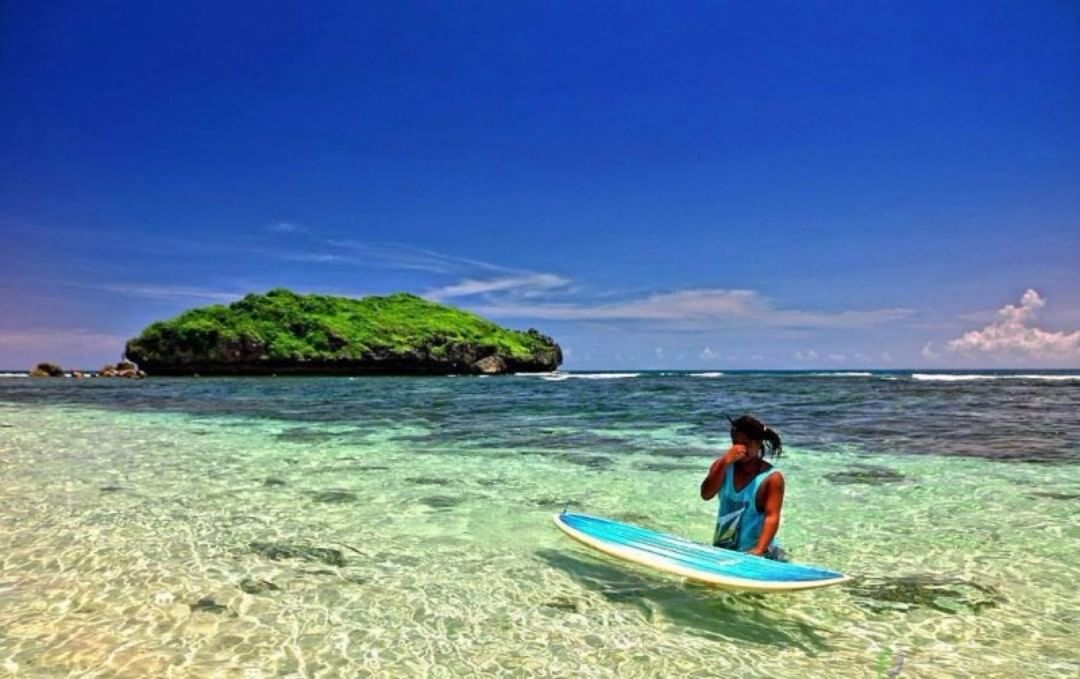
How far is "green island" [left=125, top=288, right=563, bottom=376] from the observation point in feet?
327

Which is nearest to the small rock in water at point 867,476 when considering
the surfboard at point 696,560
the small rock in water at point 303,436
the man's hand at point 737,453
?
the surfboard at point 696,560

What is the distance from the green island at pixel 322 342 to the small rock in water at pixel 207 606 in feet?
331

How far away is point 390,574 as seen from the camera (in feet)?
23.6

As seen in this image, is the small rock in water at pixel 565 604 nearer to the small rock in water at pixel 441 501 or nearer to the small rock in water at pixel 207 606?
the small rock in water at pixel 207 606

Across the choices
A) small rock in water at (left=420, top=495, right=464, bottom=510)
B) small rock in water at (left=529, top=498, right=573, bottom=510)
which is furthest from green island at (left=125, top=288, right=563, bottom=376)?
small rock in water at (left=529, top=498, right=573, bottom=510)

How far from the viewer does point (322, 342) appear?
10481 cm

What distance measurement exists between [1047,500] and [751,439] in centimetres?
773

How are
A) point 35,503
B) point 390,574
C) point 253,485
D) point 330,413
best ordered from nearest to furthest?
point 390,574 → point 35,503 → point 253,485 → point 330,413

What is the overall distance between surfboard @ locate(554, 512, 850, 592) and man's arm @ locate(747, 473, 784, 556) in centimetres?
20

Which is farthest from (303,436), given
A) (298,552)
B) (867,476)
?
(867,476)

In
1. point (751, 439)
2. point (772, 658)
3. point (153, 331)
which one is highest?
point (153, 331)

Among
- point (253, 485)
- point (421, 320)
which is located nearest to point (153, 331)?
point (421, 320)

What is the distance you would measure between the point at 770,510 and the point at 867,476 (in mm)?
8239

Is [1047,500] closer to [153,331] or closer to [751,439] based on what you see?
[751,439]
